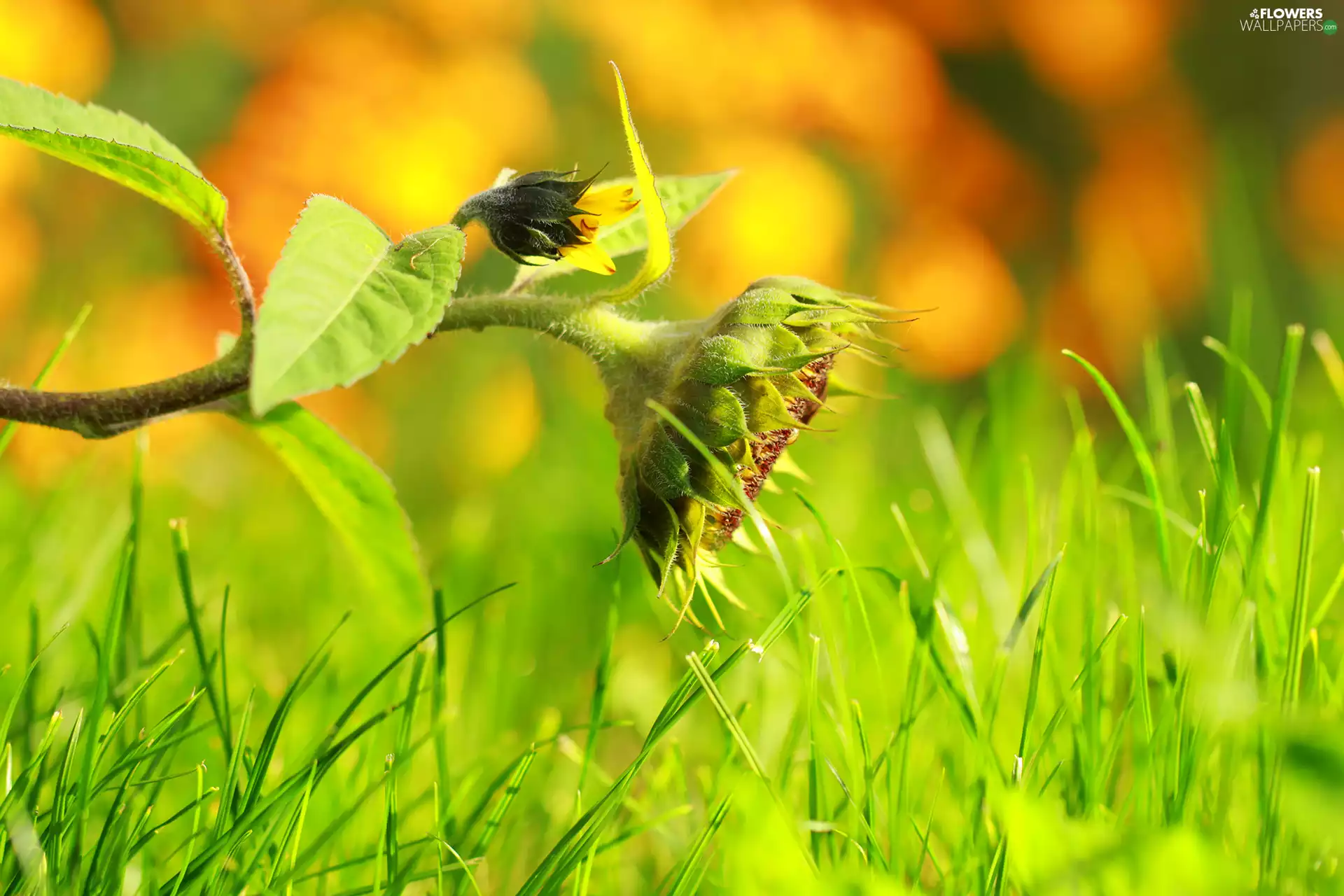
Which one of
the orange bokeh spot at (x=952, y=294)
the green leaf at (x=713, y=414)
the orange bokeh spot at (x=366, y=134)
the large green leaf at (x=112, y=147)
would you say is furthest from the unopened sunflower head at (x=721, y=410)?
the orange bokeh spot at (x=952, y=294)

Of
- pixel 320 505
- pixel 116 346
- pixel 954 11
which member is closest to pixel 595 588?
pixel 320 505

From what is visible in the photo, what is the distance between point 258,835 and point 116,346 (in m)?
1.36

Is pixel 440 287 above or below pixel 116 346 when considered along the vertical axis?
above

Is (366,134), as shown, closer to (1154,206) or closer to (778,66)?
(778,66)

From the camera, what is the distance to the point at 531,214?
576mm

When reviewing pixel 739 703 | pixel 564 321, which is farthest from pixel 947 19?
pixel 564 321

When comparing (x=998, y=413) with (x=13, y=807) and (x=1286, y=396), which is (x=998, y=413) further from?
(x=13, y=807)

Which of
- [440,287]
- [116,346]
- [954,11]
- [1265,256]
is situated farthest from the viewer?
[1265,256]

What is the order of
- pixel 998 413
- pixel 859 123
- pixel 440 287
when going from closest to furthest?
pixel 440 287, pixel 998 413, pixel 859 123

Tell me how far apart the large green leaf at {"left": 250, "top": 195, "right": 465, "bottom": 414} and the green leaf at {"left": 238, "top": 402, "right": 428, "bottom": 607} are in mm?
146

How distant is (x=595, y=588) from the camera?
47.3 inches

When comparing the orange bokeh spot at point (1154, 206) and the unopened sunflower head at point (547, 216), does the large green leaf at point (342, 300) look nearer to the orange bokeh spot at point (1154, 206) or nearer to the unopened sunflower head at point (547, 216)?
the unopened sunflower head at point (547, 216)

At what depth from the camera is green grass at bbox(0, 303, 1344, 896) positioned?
1.69 ft

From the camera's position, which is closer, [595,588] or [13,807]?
[13,807]
